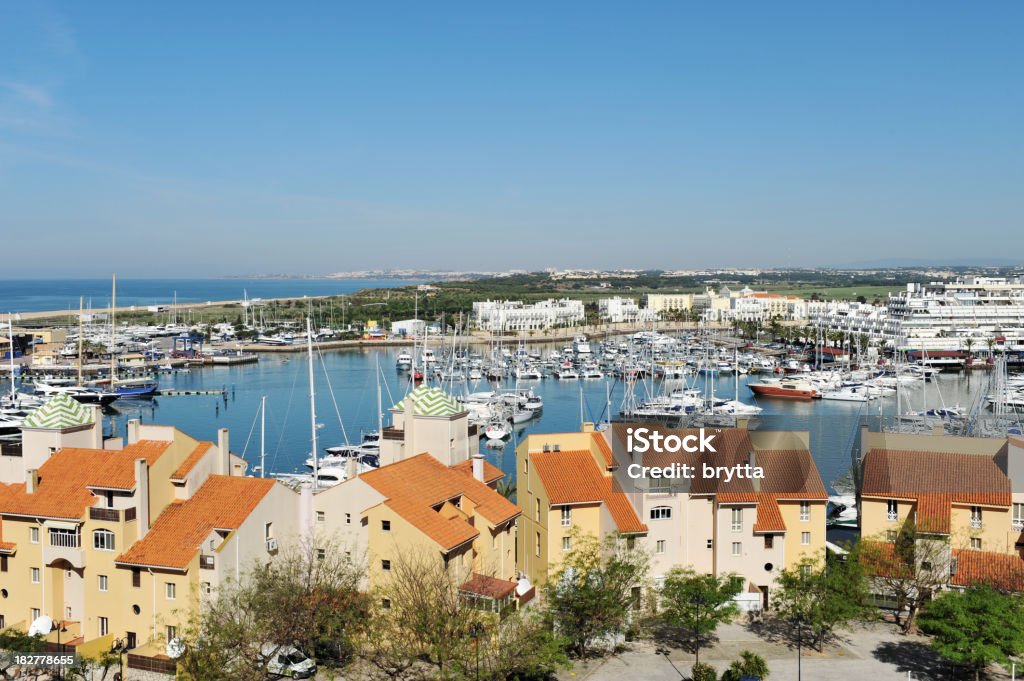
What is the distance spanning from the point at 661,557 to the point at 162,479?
1262cm

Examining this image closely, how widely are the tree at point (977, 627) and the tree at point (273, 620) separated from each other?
40.6ft

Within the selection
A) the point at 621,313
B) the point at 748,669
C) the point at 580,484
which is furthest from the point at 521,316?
the point at 748,669

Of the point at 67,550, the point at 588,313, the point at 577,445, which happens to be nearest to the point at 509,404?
the point at 577,445

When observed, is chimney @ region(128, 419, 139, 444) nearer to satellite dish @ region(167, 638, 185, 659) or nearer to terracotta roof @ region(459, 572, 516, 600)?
satellite dish @ region(167, 638, 185, 659)

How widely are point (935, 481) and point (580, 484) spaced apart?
30.4ft

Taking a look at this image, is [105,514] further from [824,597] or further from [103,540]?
[824,597]

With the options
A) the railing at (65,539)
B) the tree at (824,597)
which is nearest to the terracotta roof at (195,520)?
the railing at (65,539)

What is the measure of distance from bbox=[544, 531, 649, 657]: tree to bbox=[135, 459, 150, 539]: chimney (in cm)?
958

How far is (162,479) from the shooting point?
22.5 meters

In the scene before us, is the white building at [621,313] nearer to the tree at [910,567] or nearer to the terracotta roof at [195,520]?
the tree at [910,567]

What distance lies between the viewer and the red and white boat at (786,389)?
8238cm

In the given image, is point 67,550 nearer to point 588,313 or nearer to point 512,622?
point 512,622

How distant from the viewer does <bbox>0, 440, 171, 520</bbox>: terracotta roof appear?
2220 centimetres

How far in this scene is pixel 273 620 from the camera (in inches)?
772
